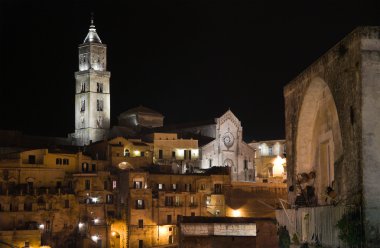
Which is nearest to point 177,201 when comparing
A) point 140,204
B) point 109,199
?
point 140,204

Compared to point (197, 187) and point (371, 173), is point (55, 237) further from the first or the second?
point (371, 173)

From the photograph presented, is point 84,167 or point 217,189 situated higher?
point 84,167

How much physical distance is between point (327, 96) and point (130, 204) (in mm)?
43517

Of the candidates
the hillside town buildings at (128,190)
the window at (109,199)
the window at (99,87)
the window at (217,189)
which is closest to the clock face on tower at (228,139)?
the hillside town buildings at (128,190)

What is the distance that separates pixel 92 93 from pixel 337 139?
69.3 m

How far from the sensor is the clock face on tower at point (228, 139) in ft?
263

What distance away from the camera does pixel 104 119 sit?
86125 millimetres

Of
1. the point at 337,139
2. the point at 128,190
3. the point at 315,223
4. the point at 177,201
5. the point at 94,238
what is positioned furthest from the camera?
the point at 177,201

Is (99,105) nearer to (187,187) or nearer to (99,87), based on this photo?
(99,87)

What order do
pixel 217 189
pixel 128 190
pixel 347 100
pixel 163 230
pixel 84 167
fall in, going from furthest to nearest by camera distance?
pixel 217 189 < pixel 84 167 < pixel 163 230 < pixel 128 190 < pixel 347 100

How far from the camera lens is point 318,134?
2114cm

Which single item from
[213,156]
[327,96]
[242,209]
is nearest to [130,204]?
[242,209]

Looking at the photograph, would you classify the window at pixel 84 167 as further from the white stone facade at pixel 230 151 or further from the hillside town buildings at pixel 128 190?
the white stone facade at pixel 230 151

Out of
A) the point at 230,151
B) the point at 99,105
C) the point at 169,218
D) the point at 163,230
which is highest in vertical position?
the point at 99,105
